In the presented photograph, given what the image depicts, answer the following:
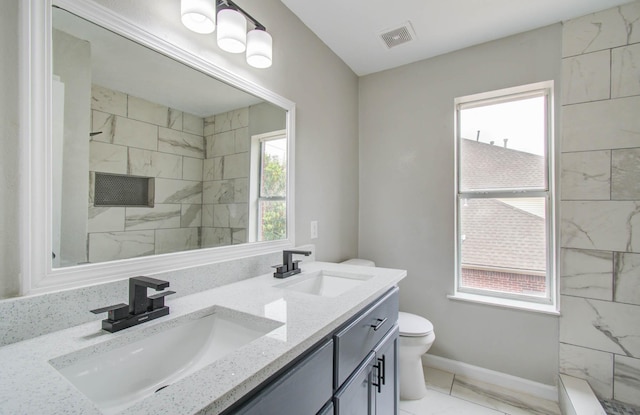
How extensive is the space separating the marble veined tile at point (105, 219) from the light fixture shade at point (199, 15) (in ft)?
2.47

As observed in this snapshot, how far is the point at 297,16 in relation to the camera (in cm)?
179

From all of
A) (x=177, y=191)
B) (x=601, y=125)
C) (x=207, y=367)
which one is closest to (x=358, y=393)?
(x=207, y=367)

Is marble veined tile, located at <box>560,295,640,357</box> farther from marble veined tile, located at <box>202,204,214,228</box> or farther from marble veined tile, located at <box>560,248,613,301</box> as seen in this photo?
marble veined tile, located at <box>202,204,214,228</box>

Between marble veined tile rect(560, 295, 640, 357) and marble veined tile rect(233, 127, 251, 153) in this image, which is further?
marble veined tile rect(560, 295, 640, 357)

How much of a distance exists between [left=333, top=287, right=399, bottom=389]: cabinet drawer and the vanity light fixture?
4.10 feet

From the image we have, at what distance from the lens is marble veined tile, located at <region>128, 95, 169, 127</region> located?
3.21 feet

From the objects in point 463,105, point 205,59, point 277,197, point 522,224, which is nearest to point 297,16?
point 205,59

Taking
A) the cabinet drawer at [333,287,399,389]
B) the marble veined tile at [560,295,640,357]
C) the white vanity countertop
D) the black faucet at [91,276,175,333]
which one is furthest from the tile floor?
the black faucet at [91,276,175,333]

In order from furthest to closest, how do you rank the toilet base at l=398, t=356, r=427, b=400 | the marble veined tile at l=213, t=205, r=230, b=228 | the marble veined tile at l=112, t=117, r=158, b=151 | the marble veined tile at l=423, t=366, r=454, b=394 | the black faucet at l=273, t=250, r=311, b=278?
the marble veined tile at l=423, t=366, r=454, b=394 < the toilet base at l=398, t=356, r=427, b=400 < the black faucet at l=273, t=250, r=311, b=278 < the marble veined tile at l=213, t=205, r=230, b=228 < the marble veined tile at l=112, t=117, r=158, b=151

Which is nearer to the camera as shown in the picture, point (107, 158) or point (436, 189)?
point (107, 158)

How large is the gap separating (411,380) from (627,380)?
1.20 m

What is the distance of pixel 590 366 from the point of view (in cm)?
172

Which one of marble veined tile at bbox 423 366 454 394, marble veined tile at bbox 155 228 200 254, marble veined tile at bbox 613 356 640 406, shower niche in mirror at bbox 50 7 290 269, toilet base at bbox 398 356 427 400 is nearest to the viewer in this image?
shower niche in mirror at bbox 50 7 290 269

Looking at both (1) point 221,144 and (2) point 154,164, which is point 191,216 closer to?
(2) point 154,164
